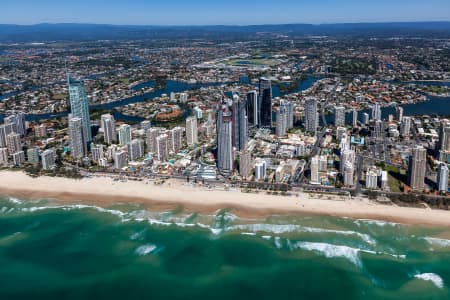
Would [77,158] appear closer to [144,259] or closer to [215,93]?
[144,259]

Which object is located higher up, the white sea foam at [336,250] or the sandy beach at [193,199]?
the sandy beach at [193,199]

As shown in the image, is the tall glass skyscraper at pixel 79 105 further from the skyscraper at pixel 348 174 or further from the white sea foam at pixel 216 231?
the skyscraper at pixel 348 174

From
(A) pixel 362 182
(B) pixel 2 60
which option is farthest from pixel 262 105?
(B) pixel 2 60

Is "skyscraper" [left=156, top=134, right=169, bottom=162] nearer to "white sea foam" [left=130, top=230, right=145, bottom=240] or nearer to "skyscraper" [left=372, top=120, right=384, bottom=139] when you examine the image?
"white sea foam" [left=130, top=230, right=145, bottom=240]

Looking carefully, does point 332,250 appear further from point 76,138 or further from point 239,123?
point 76,138

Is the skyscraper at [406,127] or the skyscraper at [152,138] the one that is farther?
the skyscraper at [406,127]

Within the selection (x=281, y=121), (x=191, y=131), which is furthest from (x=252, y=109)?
(x=191, y=131)

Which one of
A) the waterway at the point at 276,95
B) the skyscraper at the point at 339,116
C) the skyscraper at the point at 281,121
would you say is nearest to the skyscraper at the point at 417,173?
the skyscraper at the point at 281,121
